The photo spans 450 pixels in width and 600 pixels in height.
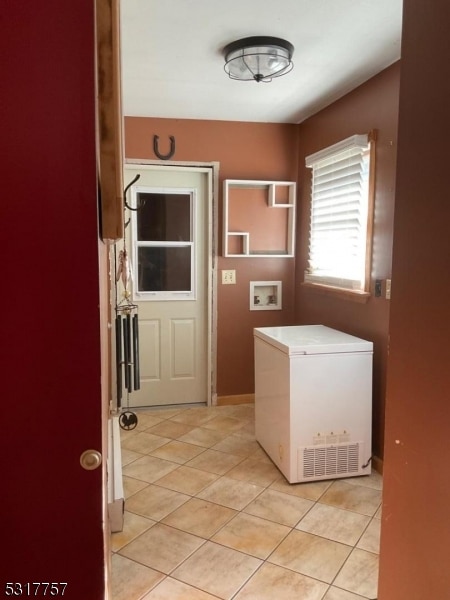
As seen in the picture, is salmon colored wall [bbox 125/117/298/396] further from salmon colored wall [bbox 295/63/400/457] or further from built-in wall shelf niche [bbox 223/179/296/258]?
salmon colored wall [bbox 295/63/400/457]

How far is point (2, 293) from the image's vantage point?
64 centimetres

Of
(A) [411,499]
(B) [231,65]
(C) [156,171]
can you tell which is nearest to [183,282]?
(C) [156,171]

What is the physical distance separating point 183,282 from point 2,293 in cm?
328

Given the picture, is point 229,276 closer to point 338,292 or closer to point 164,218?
point 164,218

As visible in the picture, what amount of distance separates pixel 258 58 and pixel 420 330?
1.85 metres

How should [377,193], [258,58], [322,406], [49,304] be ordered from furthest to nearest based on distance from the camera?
1. [377,193]
2. [322,406]
3. [258,58]
4. [49,304]

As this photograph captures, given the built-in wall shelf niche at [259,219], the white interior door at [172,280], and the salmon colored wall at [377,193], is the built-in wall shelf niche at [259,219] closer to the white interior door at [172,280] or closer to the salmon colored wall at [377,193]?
the white interior door at [172,280]

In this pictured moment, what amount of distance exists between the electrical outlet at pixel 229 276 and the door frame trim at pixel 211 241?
0.26 ft

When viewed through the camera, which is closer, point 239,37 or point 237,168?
point 239,37

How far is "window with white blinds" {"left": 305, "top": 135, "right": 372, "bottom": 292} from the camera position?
2.85m

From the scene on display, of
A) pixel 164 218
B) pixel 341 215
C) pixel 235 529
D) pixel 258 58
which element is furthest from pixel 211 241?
pixel 235 529

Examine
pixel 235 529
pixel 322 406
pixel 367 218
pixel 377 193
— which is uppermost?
pixel 377 193

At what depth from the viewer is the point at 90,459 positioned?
0.68 meters

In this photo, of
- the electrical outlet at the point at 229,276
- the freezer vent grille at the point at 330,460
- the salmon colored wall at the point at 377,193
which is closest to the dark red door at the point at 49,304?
the freezer vent grille at the point at 330,460
